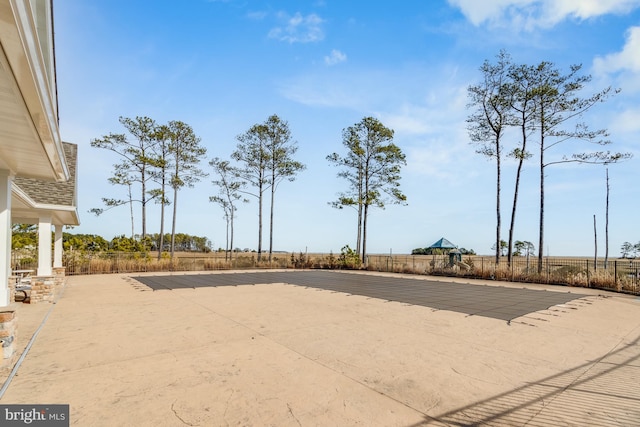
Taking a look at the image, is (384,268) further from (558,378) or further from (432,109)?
(558,378)

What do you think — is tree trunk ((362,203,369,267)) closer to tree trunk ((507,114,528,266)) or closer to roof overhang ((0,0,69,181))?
tree trunk ((507,114,528,266))

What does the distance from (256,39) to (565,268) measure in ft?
50.3

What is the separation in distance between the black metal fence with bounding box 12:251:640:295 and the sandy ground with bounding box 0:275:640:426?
6.18 m

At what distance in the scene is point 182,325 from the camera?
5605mm

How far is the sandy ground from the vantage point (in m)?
2.58

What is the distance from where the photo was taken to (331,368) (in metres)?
3.58

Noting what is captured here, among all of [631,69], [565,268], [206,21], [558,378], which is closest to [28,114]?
[558,378]

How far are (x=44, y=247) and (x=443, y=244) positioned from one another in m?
19.3

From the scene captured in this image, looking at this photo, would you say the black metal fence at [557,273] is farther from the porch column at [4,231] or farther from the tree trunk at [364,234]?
the porch column at [4,231]

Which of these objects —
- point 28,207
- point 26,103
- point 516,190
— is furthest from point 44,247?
point 516,190
